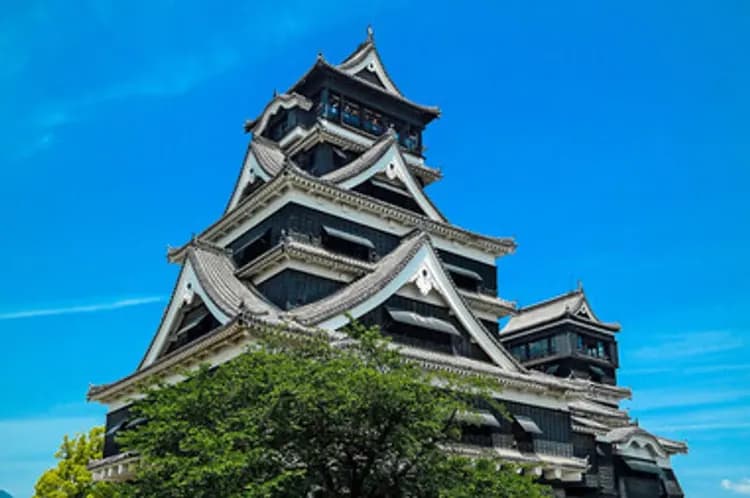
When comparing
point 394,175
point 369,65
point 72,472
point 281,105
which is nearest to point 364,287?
point 394,175

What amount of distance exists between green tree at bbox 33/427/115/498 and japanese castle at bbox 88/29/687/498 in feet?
33.3

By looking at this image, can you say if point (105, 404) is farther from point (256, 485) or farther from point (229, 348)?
A: point (256, 485)

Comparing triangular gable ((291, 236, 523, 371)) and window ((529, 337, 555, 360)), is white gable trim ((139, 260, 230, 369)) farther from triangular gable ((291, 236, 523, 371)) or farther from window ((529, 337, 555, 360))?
window ((529, 337, 555, 360))

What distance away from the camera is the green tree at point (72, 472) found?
35625 mm

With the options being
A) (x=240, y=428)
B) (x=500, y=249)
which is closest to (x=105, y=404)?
(x=240, y=428)

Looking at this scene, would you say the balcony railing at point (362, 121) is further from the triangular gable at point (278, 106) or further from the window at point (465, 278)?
the window at point (465, 278)

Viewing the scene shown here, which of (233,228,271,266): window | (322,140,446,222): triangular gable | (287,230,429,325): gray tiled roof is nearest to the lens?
(287,230,429,325): gray tiled roof

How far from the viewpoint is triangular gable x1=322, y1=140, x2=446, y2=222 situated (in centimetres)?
2809

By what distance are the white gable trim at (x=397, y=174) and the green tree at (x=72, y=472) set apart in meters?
20.4

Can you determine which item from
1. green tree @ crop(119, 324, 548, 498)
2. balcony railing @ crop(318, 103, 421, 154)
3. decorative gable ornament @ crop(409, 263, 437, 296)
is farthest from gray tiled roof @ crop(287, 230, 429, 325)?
balcony railing @ crop(318, 103, 421, 154)

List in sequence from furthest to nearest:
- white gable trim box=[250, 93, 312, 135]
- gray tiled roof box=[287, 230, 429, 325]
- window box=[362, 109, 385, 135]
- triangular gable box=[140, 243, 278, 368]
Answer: window box=[362, 109, 385, 135]
white gable trim box=[250, 93, 312, 135]
triangular gable box=[140, 243, 278, 368]
gray tiled roof box=[287, 230, 429, 325]

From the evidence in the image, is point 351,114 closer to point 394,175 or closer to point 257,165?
point 394,175

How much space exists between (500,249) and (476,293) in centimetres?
252

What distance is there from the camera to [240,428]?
15461 mm
